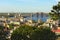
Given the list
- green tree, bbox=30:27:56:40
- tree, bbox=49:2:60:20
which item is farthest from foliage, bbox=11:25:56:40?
tree, bbox=49:2:60:20


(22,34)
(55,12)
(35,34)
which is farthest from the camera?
(55,12)

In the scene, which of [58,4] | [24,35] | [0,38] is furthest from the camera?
[58,4]

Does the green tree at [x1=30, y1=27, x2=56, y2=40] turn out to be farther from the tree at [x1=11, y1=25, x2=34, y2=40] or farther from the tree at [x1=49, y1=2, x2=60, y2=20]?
the tree at [x1=49, y1=2, x2=60, y2=20]

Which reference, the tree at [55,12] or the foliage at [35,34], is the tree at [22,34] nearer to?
the foliage at [35,34]

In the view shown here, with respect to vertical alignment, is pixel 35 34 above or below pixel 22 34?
below

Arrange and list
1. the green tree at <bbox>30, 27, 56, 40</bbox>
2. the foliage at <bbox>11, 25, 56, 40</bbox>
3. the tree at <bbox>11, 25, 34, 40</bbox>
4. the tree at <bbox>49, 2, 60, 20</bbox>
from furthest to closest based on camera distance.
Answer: the tree at <bbox>49, 2, 60, 20</bbox> < the green tree at <bbox>30, 27, 56, 40</bbox> < the foliage at <bbox>11, 25, 56, 40</bbox> < the tree at <bbox>11, 25, 34, 40</bbox>

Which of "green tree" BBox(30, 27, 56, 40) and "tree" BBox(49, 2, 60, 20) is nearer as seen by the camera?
"green tree" BBox(30, 27, 56, 40)

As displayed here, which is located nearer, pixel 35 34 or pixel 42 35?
pixel 42 35

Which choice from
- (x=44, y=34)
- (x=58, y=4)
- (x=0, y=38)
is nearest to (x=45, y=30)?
(x=44, y=34)

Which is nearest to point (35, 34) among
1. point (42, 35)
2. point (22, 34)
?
point (42, 35)

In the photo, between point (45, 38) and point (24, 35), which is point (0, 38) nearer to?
point (24, 35)

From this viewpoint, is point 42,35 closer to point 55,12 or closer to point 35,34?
point 35,34
